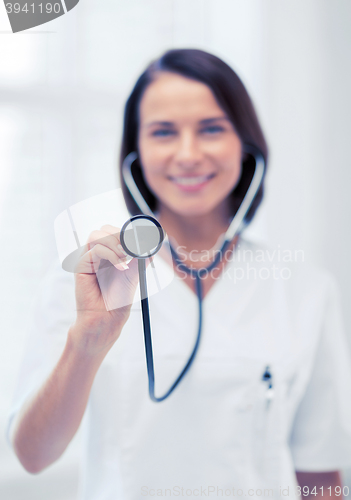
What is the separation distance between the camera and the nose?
1.74 ft

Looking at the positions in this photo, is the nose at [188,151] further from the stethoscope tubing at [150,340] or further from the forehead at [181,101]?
the stethoscope tubing at [150,340]

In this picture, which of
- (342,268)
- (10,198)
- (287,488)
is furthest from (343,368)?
(10,198)

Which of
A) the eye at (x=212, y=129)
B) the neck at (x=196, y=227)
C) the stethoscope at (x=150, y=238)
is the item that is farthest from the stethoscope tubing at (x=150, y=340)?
the eye at (x=212, y=129)

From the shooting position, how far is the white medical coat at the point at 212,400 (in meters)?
0.47

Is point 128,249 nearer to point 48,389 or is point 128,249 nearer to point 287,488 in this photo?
point 48,389

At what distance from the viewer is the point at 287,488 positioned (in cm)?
50

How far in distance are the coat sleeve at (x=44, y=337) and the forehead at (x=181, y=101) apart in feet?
0.87

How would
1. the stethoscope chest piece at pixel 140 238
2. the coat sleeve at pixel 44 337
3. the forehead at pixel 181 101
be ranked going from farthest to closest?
the forehead at pixel 181 101 < the coat sleeve at pixel 44 337 < the stethoscope chest piece at pixel 140 238

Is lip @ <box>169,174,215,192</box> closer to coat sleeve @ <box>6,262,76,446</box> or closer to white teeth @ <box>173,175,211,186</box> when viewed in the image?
white teeth @ <box>173,175,211,186</box>

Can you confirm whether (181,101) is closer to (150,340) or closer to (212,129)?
(212,129)

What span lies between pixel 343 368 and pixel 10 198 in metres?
0.59

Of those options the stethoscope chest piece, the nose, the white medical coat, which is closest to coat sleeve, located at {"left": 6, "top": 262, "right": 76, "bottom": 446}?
the white medical coat

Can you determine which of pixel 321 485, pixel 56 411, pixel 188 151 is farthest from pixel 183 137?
pixel 321 485

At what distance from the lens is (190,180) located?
0.55m
